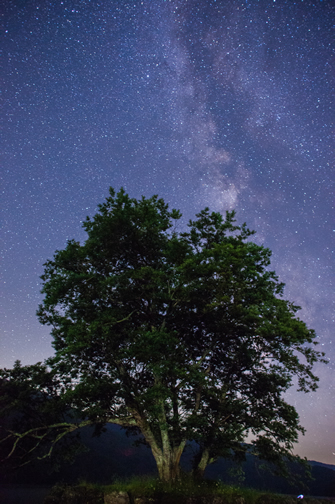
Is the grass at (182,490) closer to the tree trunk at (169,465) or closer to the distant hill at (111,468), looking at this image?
the tree trunk at (169,465)

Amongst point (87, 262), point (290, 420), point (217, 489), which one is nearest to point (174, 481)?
point (217, 489)

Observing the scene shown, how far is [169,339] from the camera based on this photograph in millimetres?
14109

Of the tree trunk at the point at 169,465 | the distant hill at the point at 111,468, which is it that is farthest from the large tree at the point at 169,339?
the distant hill at the point at 111,468

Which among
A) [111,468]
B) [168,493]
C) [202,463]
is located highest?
[202,463]

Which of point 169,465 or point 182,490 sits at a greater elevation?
point 169,465

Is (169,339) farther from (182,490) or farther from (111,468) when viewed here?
(111,468)

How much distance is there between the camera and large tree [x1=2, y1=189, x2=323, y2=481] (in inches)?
551

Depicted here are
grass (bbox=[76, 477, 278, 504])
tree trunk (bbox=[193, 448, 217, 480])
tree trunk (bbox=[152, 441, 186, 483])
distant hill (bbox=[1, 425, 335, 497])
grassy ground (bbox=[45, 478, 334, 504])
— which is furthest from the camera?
distant hill (bbox=[1, 425, 335, 497])

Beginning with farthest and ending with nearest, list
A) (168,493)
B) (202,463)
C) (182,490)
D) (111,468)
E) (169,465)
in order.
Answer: (111,468) → (202,463) → (169,465) → (182,490) → (168,493)

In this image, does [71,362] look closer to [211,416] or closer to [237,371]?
[211,416]

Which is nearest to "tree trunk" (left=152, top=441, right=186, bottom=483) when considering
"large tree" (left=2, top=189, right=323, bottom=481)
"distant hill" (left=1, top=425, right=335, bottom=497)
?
"large tree" (left=2, top=189, right=323, bottom=481)

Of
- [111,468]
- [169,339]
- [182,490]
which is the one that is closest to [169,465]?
[182,490]

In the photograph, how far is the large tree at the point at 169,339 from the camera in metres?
14.0

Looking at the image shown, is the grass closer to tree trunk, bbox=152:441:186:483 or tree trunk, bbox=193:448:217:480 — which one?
tree trunk, bbox=152:441:186:483
